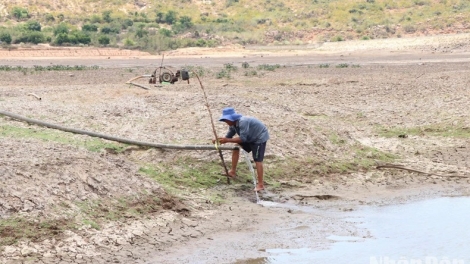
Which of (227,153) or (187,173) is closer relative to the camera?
(187,173)

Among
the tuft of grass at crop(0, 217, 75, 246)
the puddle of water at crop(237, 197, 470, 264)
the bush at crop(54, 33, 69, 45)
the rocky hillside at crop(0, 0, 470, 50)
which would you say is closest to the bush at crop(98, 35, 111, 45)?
the rocky hillside at crop(0, 0, 470, 50)

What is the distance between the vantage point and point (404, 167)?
14359mm

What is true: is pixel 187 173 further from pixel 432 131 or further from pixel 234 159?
pixel 432 131

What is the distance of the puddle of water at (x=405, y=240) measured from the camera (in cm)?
978

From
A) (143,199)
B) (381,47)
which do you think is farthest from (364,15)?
(143,199)

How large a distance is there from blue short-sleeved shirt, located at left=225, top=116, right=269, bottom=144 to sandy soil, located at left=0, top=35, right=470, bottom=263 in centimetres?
80

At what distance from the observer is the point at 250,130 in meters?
12.0

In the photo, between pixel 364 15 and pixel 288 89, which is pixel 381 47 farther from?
pixel 288 89

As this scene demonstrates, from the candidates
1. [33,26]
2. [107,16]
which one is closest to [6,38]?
[33,26]

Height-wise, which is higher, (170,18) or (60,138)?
(60,138)

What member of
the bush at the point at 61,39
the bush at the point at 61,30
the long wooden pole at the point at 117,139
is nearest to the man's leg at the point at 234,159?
the long wooden pole at the point at 117,139

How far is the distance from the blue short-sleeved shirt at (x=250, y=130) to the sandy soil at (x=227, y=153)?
801 millimetres

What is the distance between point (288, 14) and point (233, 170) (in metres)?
54.2

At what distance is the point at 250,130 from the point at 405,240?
112 inches
